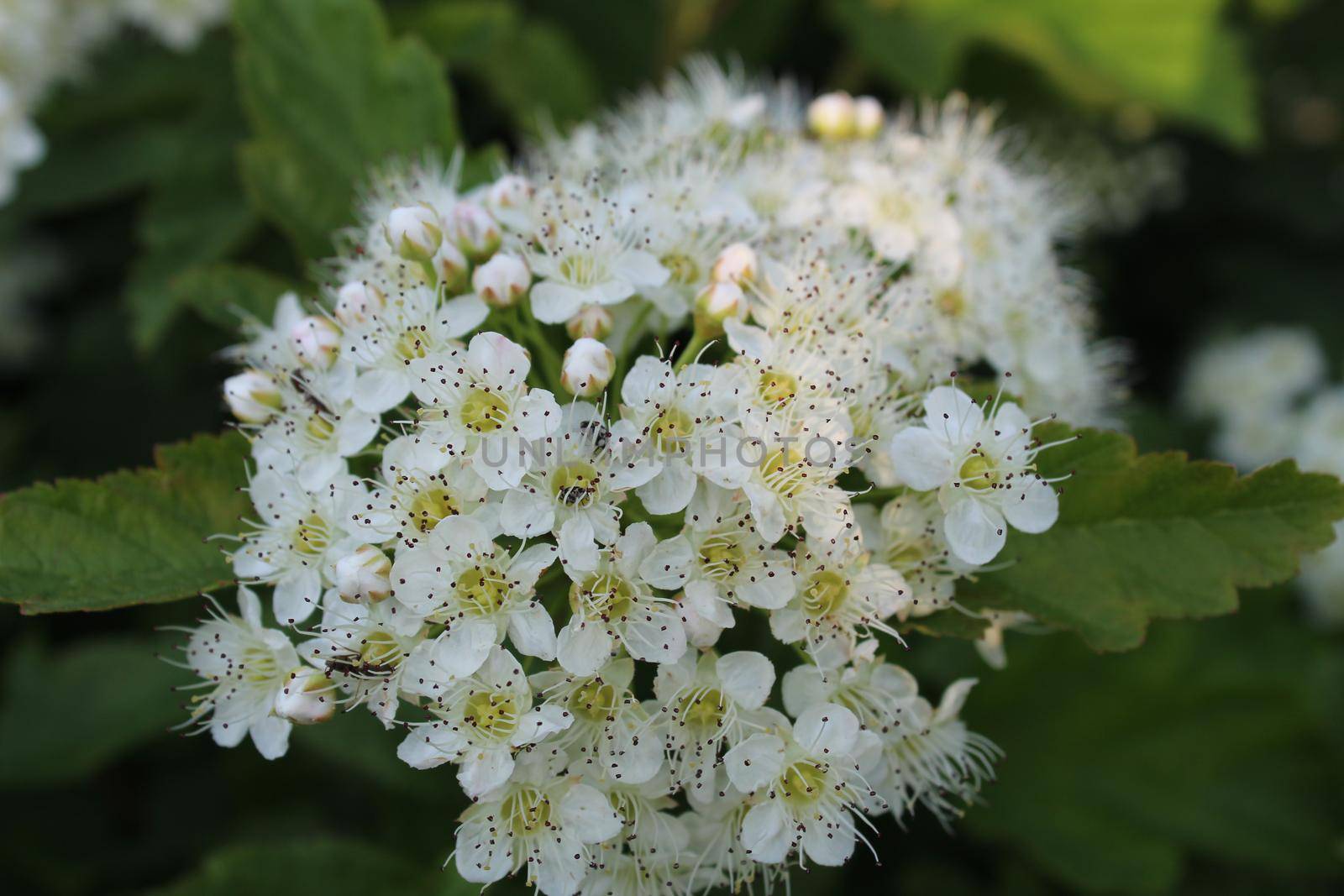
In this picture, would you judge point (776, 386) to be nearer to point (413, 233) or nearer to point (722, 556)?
point (722, 556)

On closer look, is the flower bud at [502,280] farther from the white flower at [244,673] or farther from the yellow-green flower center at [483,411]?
the white flower at [244,673]

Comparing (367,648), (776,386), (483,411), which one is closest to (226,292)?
(483,411)

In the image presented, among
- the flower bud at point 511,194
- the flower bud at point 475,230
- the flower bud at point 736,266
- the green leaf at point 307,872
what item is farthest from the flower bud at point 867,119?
the green leaf at point 307,872

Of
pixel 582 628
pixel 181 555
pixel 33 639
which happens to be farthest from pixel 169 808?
pixel 582 628

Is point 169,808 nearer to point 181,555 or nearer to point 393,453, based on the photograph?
point 181,555

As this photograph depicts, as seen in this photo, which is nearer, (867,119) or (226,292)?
(226,292)
